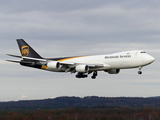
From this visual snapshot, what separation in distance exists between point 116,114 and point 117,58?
136ft

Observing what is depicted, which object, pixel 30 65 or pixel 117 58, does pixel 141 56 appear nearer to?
pixel 117 58

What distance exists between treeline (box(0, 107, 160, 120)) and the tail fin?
2196cm

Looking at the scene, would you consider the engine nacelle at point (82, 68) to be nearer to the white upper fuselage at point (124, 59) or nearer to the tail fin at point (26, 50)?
the white upper fuselage at point (124, 59)

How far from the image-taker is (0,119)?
101 meters

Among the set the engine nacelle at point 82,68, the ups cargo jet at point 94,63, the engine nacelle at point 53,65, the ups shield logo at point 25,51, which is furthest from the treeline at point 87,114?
the engine nacelle at point 82,68

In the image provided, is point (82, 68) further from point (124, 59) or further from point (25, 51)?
point (25, 51)

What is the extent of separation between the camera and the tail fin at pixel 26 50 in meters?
89.5

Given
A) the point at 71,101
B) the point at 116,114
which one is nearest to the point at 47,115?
the point at 116,114

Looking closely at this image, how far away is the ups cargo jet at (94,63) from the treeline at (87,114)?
24.2 m

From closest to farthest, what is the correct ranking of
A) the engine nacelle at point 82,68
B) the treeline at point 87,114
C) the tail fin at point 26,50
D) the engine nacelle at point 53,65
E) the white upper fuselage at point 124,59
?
1. the white upper fuselage at point 124,59
2. the engine nacelle at point 82,68
3. the engine nacelle at point 53,65
4. the tail fin at point 26,50
5. the treeline at point 87,114

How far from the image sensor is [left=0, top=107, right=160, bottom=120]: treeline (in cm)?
10338

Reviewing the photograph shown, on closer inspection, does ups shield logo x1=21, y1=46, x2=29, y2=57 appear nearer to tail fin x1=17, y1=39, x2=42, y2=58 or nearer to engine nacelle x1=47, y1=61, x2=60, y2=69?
tail fin x1=17, y1=39, x2=42, y2=58

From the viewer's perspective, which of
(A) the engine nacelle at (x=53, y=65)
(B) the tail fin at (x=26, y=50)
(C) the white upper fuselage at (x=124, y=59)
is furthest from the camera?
(B) the tail fin at (x=26, y=50)

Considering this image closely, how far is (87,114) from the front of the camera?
104m
